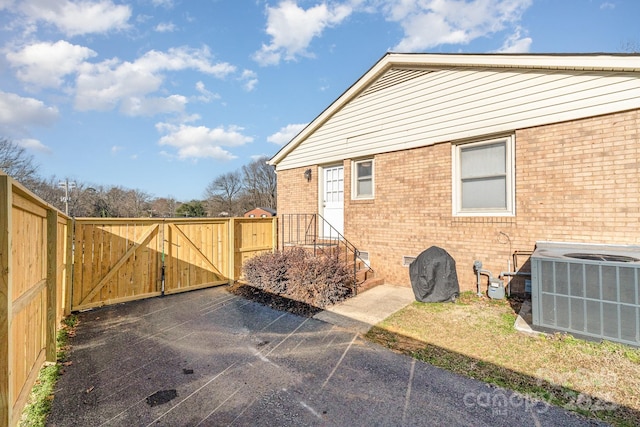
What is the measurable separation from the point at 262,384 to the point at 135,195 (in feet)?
125

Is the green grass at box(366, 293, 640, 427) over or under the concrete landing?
over

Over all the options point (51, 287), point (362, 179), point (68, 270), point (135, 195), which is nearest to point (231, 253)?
point (68, 270)

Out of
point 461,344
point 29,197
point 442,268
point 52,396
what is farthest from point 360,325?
point 29,197

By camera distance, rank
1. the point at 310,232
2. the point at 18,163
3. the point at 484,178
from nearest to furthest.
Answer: the point at 484,178 → the point at 310,232 → the point at 18,163

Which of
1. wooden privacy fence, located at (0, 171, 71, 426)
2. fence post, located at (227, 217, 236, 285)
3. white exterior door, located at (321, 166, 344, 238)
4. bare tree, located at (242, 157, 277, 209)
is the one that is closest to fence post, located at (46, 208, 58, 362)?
wooden privacy fence, located at (0, 171, 71, 426)

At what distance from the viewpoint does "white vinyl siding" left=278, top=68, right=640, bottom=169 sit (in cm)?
471

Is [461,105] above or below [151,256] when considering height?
above

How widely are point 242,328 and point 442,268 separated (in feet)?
12.7

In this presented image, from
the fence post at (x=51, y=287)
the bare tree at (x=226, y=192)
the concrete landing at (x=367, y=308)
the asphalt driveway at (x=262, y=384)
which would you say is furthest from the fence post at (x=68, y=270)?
the bare tree at (x=226, y=192)

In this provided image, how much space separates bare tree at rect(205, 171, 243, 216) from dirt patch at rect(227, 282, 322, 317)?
3934 centimetres

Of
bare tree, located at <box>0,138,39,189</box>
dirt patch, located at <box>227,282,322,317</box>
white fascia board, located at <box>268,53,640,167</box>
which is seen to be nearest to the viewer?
white fascia board, located at <box>268,53,640,167</box>

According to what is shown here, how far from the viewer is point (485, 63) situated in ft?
18.5

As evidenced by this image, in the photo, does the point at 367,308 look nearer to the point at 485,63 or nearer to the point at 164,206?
the point at 485,63

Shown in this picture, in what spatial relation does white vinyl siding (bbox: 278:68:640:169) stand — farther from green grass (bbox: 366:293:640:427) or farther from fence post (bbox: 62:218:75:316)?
fence post (bbox: 62:218:75:316)
